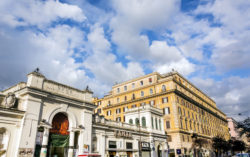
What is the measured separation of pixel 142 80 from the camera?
201ft

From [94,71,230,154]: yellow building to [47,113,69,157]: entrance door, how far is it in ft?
106

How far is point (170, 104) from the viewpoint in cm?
5128

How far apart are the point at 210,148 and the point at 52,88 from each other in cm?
6172

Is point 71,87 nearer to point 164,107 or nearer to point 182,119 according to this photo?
point 164,107

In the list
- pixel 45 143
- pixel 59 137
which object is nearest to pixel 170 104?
pixel 59 137

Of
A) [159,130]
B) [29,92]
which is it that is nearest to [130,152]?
[159,130]

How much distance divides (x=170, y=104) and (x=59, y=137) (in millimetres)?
34766

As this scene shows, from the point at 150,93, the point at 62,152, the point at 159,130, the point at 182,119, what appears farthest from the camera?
the point at 150,93

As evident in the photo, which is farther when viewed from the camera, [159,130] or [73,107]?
[159,130]

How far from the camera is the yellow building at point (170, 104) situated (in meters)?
49.7

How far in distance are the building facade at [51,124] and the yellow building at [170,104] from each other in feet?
71.5

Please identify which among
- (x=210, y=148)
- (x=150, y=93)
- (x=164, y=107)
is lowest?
(x=210, y=148)

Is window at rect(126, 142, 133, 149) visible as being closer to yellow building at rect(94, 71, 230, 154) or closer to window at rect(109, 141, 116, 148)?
window at rect(109, 141, 116, 148)

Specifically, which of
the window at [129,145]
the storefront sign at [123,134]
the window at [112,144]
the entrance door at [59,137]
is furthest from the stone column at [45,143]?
the window at [129,145]
